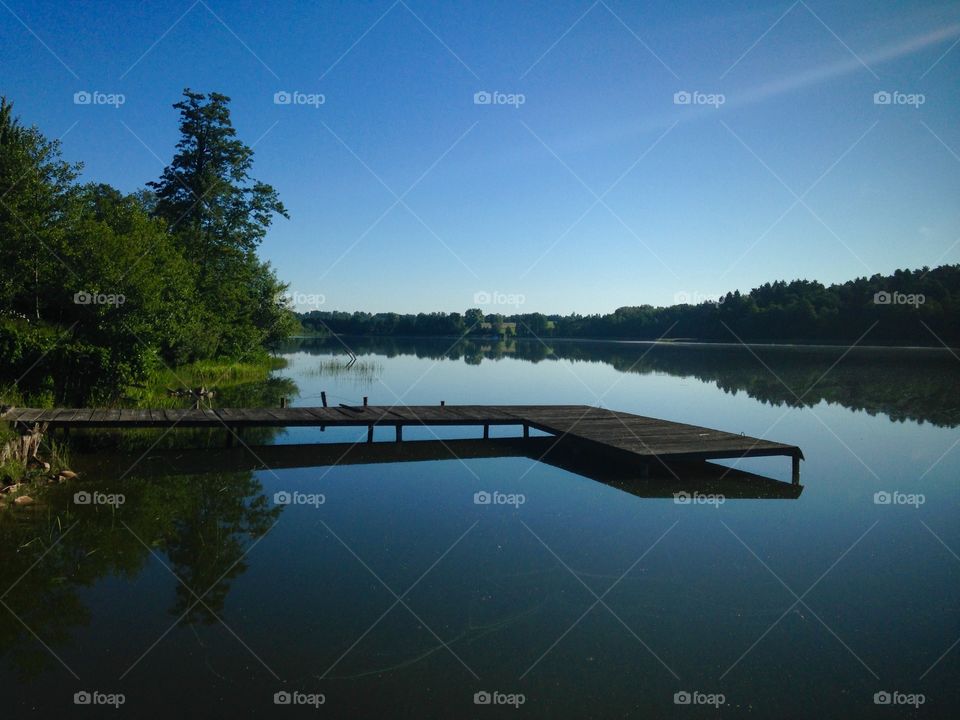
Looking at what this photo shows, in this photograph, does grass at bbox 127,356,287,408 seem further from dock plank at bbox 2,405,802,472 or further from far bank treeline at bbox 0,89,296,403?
dock plank at bbox 2,405,802,472

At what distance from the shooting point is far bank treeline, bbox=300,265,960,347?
78000 millimetres

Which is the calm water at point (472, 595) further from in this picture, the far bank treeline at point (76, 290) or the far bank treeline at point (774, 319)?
the far bank treeline at point (774, 319)

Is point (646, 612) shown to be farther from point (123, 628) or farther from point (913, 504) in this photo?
point (913, 504)

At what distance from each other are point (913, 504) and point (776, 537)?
13.4 ft

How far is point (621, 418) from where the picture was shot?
65.5 ft

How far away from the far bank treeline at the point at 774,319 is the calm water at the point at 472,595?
130 ft

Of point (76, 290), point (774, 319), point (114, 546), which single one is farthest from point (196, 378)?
point (774, 319)

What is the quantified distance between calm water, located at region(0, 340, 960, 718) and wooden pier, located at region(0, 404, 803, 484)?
1379 mm

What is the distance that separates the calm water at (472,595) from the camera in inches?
235

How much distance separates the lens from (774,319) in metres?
98.5

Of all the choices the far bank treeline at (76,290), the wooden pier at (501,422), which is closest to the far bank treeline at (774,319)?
the wooden pier at (501,422)

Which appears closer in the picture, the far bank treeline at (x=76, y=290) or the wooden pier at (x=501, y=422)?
the wooden pier at (x=501, y=422)

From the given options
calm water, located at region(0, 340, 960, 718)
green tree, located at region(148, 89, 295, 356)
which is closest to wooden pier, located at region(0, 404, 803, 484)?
calm water, located at region(0, 340, 960, 718)

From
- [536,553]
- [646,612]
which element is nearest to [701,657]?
[646,612]
